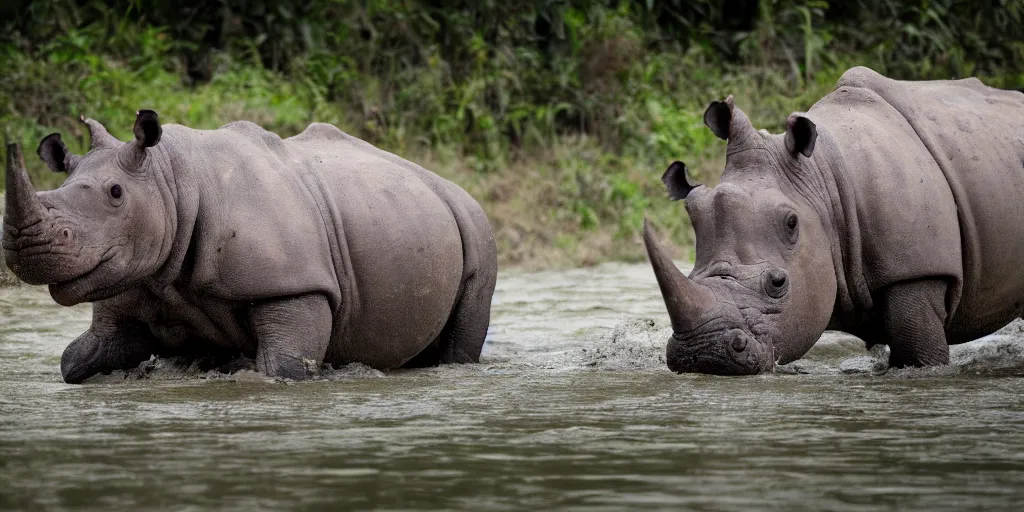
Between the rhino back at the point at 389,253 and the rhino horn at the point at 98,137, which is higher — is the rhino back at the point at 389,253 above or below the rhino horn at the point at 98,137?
below

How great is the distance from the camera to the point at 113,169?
22.7ft

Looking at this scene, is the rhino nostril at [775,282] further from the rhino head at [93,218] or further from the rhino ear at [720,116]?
the rhino head at [93,218]

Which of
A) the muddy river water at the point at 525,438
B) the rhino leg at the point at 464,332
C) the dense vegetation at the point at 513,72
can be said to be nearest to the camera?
the muddy river water at the point at 525,438

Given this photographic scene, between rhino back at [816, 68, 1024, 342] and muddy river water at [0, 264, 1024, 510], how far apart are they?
371 millimetres

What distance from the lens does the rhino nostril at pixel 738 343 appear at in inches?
258

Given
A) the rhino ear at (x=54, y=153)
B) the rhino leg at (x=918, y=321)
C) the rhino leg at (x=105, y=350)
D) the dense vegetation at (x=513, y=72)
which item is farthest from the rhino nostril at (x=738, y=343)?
the dense vegetation at (x=513, y=72)

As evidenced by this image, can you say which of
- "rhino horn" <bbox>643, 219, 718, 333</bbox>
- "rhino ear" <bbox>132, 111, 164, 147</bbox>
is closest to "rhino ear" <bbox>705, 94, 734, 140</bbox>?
"rhino horn" <bbox>643, 219, 718, 333</bbox>

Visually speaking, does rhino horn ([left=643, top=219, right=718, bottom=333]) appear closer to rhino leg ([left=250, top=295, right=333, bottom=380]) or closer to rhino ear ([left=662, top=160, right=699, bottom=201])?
rhino ear ([left=662, top=160, right=699, bottom=201])

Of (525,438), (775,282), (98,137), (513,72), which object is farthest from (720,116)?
(513,72)

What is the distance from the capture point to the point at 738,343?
6562 mm

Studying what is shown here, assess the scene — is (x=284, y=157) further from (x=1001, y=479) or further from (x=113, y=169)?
(x=1001, y=479)

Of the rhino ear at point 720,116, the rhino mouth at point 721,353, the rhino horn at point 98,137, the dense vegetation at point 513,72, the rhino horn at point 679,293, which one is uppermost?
the dense vegetation at point 513,72

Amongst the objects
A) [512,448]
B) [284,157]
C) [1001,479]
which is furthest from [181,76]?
[1001,479]

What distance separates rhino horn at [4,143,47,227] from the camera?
20.8 ft
